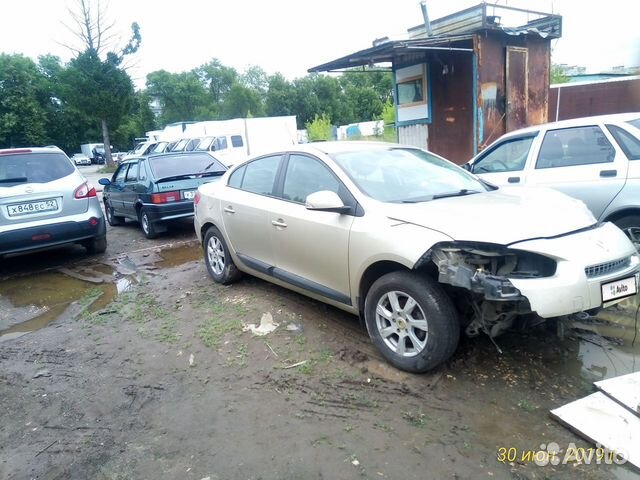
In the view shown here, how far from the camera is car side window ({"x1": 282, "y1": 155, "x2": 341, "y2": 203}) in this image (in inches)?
158

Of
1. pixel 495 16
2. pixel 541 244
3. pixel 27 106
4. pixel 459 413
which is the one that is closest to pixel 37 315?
pixel 459 413

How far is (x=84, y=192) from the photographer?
696cm

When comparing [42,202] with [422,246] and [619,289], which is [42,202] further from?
[619,289]

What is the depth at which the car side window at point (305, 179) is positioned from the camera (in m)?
4.01

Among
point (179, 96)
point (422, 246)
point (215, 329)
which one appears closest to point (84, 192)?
point (215, 329)

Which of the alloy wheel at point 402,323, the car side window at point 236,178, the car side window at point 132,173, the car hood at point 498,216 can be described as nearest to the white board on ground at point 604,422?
the alloy wheel at point 402,323

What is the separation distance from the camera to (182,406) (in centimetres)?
324

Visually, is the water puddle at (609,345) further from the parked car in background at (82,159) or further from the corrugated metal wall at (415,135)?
the parked car in background at (82,159)

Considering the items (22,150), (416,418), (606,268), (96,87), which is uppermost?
(96,87)

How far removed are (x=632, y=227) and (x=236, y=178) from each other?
408 cm

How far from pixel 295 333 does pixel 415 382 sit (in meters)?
1.28

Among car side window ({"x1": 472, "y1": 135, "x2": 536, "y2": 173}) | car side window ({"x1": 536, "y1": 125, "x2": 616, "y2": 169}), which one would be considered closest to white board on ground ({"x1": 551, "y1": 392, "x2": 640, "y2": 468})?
car side window ({"x1": 536, "y1": 125, "x2": 616, "y2": 169})

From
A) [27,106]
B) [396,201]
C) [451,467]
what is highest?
Answer: [27,106]

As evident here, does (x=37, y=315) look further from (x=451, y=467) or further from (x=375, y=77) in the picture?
(x=375, y=77)
